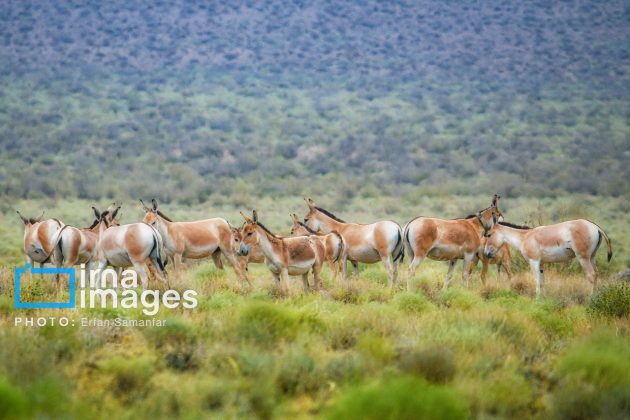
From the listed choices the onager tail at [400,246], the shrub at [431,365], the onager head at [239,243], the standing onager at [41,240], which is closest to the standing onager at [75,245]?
the standing onager at [41,240]

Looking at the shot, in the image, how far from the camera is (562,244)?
16.3 m

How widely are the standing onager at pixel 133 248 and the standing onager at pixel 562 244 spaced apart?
746cm

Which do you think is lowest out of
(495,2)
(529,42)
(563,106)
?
(563,106)

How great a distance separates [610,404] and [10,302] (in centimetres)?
948

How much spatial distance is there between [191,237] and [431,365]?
28.4 ft

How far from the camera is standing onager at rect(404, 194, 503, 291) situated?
16500mm

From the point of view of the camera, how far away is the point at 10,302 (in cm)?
1253

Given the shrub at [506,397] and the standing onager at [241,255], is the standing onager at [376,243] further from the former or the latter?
the shrub at [506,397]

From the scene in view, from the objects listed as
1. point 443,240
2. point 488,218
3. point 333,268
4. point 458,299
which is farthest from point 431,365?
point 488,218

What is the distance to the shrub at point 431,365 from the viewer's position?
9730 mm

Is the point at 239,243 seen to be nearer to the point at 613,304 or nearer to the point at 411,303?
the point at 411,303

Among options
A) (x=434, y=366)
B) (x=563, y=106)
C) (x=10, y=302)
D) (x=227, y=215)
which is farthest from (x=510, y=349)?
(x=563, y=106)

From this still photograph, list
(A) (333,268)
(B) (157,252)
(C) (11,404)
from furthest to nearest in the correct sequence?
(A) (333,268)
(B) (157,252)
(C) (11,404)

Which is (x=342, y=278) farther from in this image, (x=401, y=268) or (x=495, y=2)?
(x=495, y=2)
